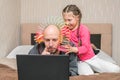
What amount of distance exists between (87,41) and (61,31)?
391mm

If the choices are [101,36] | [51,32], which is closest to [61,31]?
[51,32]

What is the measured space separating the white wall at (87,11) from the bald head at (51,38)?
2022mm

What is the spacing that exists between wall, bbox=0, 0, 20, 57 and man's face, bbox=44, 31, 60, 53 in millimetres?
1559

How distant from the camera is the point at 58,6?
3744 mm

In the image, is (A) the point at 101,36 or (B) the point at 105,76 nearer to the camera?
(B) the point at 105,76

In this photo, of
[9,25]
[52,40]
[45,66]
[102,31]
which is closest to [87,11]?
[102,31]

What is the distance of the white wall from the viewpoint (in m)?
3.65

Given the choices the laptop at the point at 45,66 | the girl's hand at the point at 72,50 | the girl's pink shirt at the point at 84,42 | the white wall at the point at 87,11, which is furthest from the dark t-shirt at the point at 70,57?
the white wall at the point at 87,11

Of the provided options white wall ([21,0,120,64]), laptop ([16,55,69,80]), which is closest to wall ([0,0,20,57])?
white wall ([21,0,120,64])

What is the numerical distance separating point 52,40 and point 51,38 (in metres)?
0.01

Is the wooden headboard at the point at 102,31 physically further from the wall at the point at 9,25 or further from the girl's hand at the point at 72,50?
the girl's hand at the point at 72,50

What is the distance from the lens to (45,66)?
4.36 ft

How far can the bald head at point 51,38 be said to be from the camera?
169 cm

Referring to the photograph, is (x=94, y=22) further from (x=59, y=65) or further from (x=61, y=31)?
(x=59, y=65)
